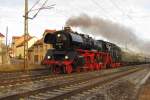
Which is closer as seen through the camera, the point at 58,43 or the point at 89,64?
the point at 58,43

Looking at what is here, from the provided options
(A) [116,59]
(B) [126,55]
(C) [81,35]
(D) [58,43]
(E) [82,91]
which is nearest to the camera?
(E) [82,91]

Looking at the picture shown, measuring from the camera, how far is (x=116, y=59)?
48.0 meters

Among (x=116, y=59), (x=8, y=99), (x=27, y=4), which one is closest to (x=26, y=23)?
(x=27, y=4)

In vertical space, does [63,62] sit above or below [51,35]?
below

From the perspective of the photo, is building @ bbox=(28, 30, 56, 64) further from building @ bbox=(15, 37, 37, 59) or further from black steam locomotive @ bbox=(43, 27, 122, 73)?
black steam locomotive @ bbox=(43, 27, 122, 73)

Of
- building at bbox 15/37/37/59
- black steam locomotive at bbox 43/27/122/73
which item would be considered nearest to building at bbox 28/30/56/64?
building at bbox 15/37/37/59

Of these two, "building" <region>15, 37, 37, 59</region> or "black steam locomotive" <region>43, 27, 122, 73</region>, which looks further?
"building" <region>15, 37, 37, 59</region>

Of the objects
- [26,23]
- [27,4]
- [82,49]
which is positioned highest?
[27,4]

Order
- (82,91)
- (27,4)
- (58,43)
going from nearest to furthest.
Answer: (82,91) < (58,43) < (27,4)

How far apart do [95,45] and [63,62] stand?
8.69 m

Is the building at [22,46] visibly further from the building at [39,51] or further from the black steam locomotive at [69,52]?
the black steam locomotive at [69,52]

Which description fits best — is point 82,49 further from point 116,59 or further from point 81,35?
point 116,59

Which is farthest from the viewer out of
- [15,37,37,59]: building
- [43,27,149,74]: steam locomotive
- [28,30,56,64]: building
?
[15,37,37,59]: building

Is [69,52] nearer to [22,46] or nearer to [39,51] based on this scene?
[39,51]
